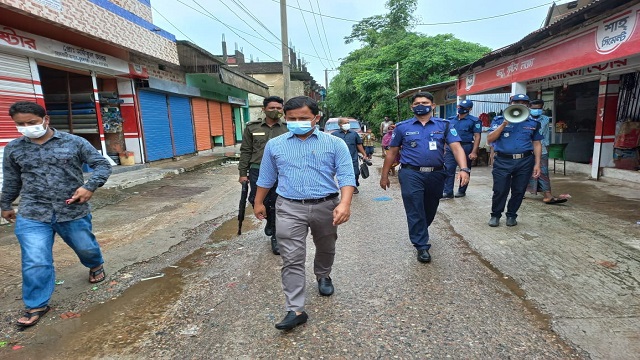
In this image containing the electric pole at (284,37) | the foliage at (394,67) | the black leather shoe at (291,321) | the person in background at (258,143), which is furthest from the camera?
the foliage at (394,67)

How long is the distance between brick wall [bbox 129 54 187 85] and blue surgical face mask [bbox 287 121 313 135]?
10221 millimetres

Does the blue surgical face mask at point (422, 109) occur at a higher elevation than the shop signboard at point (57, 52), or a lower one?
lower

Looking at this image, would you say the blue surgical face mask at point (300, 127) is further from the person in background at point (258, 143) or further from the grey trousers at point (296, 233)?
the person in background at point (258, 143)

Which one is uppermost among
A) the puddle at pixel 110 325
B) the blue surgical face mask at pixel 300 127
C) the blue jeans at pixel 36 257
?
the blue surgical face mask at pixel 300 127

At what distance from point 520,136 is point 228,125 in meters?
17.4

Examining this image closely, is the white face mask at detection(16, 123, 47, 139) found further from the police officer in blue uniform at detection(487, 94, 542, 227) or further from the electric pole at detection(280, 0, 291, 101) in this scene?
the electric pole at detection(280, 0, 291, 101)

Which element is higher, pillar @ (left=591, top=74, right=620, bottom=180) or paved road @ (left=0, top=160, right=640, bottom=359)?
pillar @ (left=591, top=74, right=620, bottom=180)

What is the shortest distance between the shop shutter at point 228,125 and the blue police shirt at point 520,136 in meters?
16.2

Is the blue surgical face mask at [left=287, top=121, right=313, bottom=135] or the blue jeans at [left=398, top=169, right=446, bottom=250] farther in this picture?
the blue jeans at [left=398, top=169, right=446, bottom=250]

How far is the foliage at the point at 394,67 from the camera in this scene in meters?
20.7

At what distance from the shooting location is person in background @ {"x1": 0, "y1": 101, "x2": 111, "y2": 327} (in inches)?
116

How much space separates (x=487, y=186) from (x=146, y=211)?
7161 mm

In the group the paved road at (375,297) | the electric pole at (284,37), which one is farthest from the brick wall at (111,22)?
the electric pole at (284,37)

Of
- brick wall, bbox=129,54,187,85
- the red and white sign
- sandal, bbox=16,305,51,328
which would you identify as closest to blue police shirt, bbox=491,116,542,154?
the red and white sign
